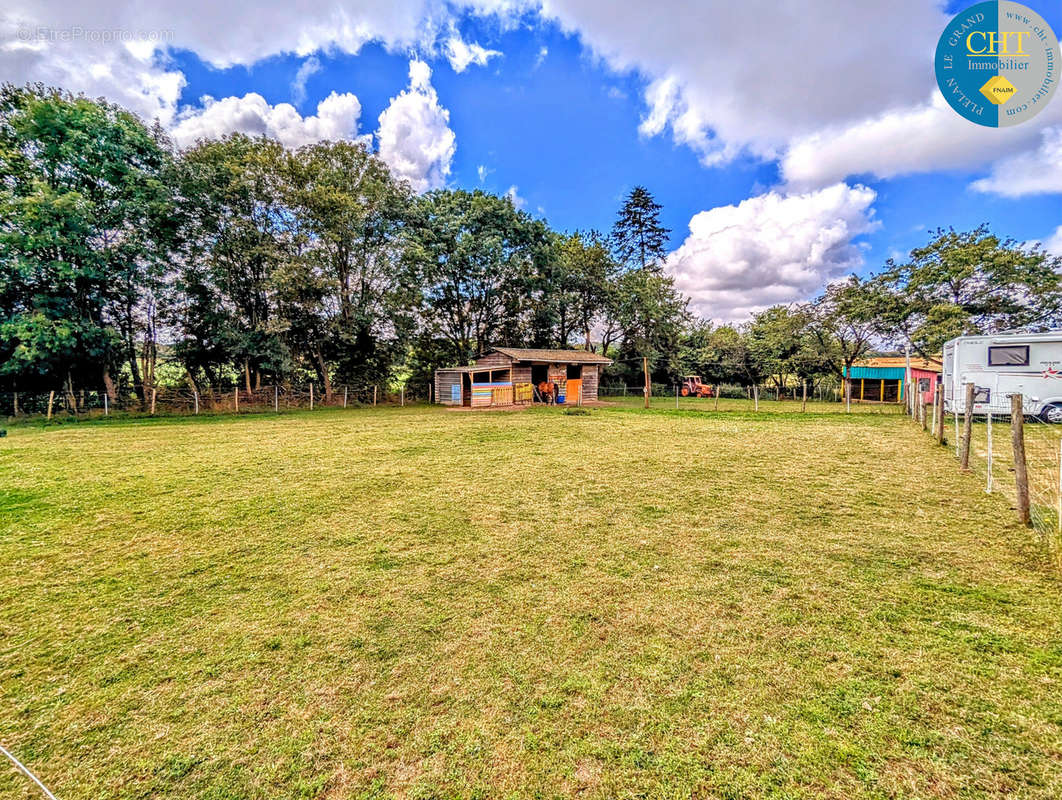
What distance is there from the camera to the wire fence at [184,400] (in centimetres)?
1564

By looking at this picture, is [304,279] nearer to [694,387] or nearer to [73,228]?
[73,228]

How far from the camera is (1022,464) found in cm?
448

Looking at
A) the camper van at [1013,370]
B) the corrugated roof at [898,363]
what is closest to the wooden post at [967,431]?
the camper van at [1013,370]

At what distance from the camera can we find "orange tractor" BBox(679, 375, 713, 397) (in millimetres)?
29922

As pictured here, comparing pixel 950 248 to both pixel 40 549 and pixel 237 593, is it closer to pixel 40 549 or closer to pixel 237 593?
pixel 237 593

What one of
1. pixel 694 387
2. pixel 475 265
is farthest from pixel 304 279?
pixel 694 387

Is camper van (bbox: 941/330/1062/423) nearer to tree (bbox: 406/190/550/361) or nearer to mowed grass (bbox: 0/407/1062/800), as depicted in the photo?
mowed grass (bbox: 0/407/1062/800)

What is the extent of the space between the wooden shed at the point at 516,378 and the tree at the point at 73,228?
44.0ft

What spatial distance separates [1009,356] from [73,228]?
100ft

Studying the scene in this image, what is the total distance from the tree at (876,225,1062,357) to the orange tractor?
10861 mm

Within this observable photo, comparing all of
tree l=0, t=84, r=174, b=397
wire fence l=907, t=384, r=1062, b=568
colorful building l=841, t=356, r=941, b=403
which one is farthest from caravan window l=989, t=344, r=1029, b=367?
tree l=0, t=84, r=174, b=397

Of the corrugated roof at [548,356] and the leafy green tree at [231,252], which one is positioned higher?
the leafy green tree at [231,252]

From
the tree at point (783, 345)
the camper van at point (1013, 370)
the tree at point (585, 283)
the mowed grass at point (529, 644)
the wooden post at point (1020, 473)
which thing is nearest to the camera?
the mowed grass at point (529, 644)

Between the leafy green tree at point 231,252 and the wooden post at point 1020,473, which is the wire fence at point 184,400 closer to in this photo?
the leafy green tree at point 231,252
